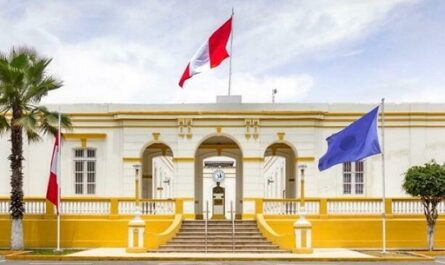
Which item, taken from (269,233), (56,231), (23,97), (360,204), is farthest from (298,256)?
(23,97)

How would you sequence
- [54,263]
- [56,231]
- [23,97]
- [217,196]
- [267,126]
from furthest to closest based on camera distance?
1. [217,196]
2. [267,126]
3. [56,231]
4. [23,97]
5. [54,263]

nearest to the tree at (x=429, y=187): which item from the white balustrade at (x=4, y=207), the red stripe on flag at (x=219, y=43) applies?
the red stripe on flag at (x=219, y=43)

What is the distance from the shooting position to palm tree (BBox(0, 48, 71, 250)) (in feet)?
80.9

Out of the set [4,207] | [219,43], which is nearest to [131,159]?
[4,207]

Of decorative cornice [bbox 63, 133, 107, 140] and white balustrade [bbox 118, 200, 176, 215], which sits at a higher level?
decorative cornice [bbox 63, 133, 107, 140]

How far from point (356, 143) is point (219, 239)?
6.34 metres

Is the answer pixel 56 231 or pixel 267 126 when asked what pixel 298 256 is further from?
pixel 56 231

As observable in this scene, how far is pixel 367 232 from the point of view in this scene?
26.7m

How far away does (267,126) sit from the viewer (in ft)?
94.2

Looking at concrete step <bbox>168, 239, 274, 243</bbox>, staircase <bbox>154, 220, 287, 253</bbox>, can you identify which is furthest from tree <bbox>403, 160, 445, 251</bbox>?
concrete step <bbox>168, 239, 274, 243</bbox>

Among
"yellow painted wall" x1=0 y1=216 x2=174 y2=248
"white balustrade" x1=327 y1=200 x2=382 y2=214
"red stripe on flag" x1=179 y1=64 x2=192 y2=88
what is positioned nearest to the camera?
"yellow painted wall" x1=0 y1=216 x2=174 y2=248

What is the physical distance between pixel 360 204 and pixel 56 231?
1205cm

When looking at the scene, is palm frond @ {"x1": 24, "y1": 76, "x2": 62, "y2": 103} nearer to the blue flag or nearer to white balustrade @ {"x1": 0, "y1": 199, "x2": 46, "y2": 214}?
white balustrade @ {"x1": 0, "y1": 199, "x2": 46, "y2": 214}

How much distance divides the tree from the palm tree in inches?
531
